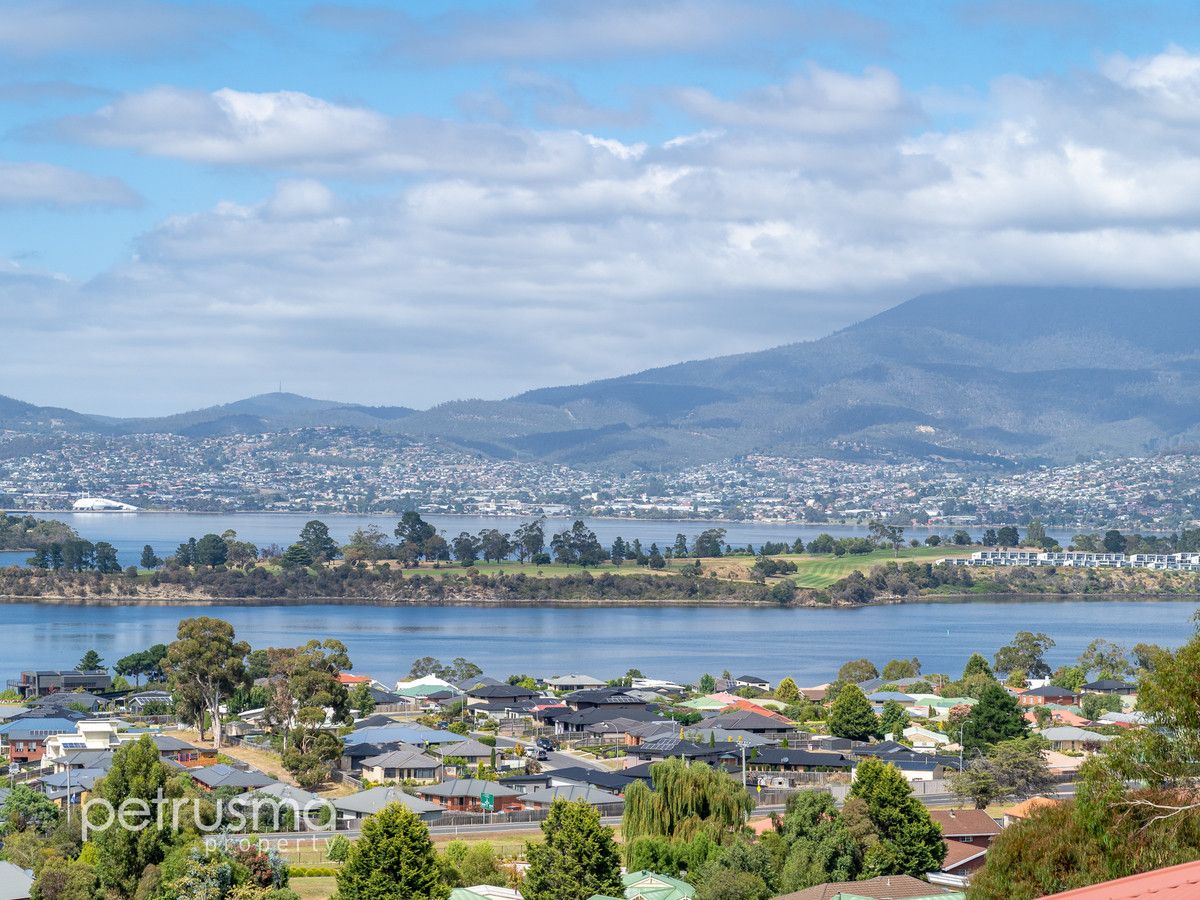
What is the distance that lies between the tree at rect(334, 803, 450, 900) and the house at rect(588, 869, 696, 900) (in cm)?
183

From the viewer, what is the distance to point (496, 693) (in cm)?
3619

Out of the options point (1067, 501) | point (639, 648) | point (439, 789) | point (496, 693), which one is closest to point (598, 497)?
point (1067, 501)

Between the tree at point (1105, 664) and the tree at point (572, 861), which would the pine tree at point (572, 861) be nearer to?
the tree at point (572, 861)

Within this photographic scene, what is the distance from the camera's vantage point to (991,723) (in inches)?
1149

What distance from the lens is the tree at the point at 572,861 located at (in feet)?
54.8

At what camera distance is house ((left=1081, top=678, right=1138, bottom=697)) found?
37.8 m

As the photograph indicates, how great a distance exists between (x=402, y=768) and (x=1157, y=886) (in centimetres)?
2176

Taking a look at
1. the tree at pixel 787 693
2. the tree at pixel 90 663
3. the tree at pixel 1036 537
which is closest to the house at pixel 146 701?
the tree at pixel 90 663

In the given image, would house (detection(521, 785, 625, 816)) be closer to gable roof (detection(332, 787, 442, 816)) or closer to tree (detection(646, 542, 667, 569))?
gable roof (detection(332, 787, 442, 816))

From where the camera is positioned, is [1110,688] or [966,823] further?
[1110,688]

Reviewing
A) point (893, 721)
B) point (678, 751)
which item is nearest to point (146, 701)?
point (678, 751)

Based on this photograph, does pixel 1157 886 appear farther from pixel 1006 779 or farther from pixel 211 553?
pixel 211 553

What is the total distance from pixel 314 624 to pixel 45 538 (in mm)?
39884

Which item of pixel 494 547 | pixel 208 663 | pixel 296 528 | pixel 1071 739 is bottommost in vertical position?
pixel 1071 739
